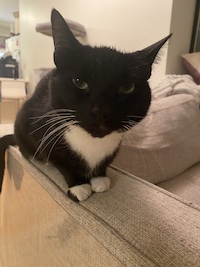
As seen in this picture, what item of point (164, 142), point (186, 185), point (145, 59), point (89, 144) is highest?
point (145, 59)

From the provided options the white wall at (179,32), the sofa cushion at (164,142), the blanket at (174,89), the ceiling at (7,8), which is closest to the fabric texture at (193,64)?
the white wall at (179,32)

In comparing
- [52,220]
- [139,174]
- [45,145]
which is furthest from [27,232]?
[139,174]

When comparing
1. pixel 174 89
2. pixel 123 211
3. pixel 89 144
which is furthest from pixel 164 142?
pixel 123 211

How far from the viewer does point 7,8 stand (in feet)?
14.6

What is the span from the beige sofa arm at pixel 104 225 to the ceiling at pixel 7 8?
165 inches

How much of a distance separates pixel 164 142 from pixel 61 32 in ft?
2.10

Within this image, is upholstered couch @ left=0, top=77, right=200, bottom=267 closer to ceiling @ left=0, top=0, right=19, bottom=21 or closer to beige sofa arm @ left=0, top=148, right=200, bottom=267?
beige sofa arm @ left=0, top=148, right=200, bottom=267

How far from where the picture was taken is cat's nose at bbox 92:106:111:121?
0.49 meters

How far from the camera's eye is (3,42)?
17.9 ft

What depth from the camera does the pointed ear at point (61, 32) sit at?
0.54 m

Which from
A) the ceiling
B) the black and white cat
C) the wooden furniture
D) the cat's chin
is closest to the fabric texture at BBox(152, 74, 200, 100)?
the black and white cat

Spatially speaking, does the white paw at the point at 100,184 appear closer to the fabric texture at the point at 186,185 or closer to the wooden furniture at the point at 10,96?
the fabric texture at the point at 186,185

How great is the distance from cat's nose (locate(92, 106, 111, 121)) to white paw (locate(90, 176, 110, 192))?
0.17 meters

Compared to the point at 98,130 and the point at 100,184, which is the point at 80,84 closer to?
the point at 98,130
